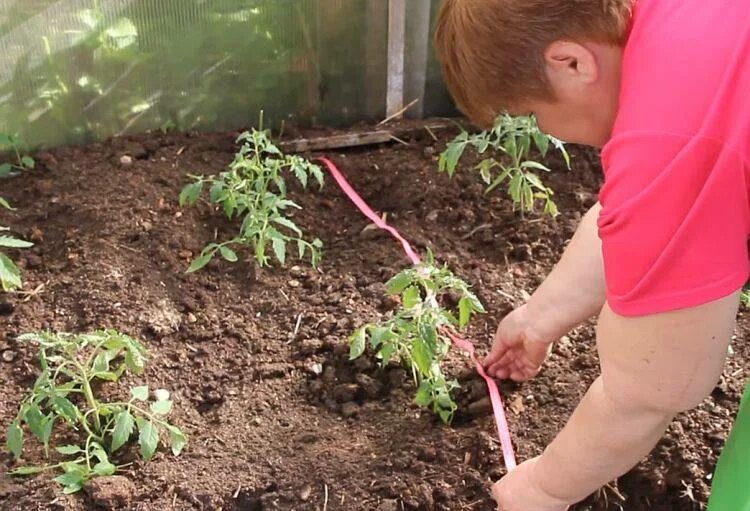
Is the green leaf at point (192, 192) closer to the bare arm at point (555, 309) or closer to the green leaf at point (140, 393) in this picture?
the green leaf at point (140, 393)

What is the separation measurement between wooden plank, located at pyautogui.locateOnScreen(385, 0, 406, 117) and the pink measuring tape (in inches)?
13.9

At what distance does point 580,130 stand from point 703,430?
2.84ft

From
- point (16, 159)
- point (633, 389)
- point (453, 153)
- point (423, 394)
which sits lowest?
point (423, 394)

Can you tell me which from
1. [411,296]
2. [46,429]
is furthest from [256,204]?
[46,429]

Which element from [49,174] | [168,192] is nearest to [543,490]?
[168,192]

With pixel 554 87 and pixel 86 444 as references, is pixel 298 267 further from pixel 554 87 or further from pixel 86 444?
pixel 554 87

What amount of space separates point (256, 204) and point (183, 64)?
634 mm

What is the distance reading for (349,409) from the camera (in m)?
1.93

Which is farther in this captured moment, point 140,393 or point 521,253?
point 521,253

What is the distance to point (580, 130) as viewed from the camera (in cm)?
130

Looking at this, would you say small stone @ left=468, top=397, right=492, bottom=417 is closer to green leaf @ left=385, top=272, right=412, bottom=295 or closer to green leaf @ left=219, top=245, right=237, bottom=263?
green leaf @ left=385, top=272, right=412, bottom=295

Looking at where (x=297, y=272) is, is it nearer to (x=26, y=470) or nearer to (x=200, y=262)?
(x=200, y=262)

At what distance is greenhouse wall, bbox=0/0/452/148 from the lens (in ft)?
8.33

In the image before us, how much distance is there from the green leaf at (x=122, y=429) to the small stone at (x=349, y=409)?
17.3 inches
